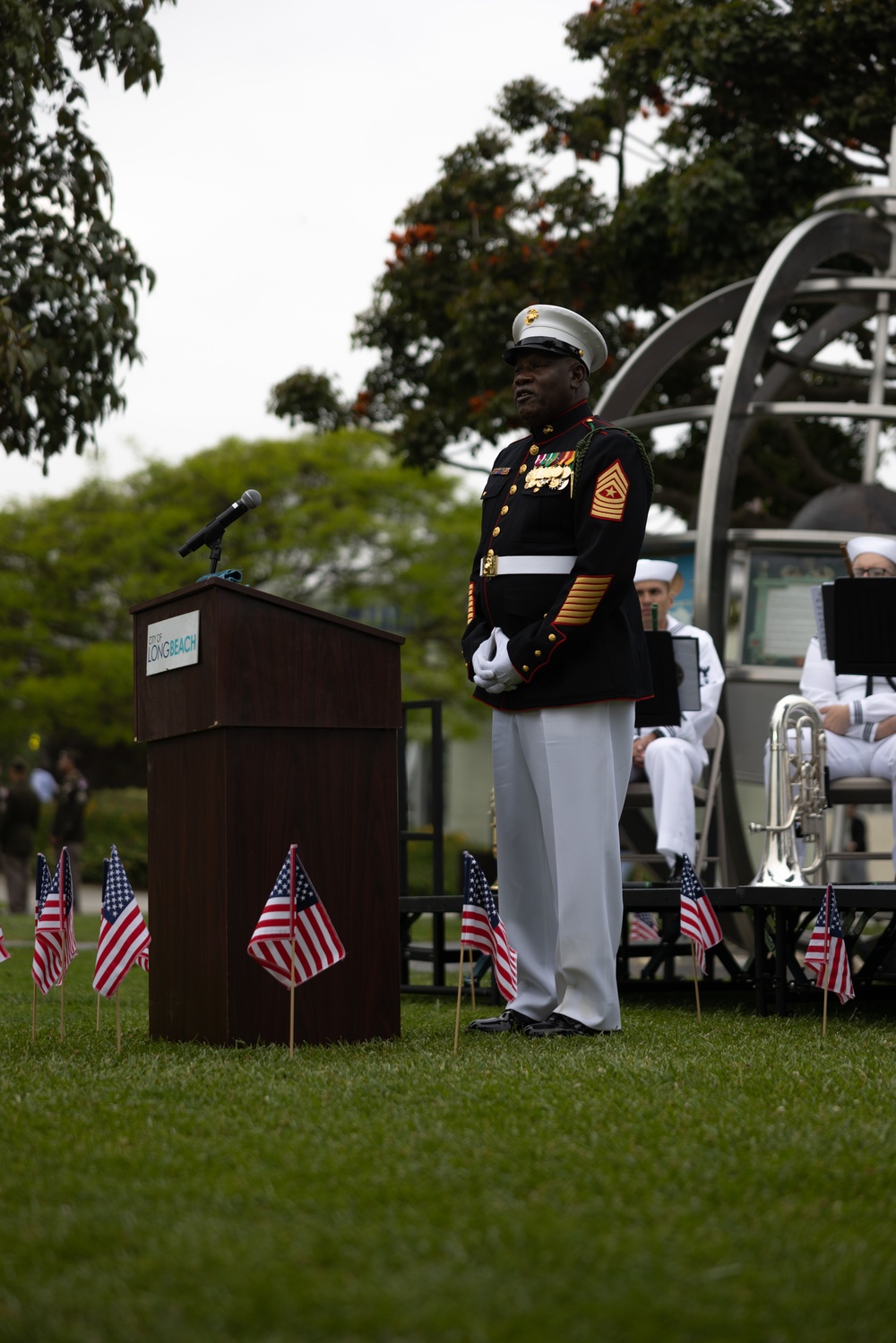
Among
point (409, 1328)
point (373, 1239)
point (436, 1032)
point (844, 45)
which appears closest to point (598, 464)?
point (436, 1032)

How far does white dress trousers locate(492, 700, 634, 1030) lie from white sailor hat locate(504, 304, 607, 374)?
1120 millimetres

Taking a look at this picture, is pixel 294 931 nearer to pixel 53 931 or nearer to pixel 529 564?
pixel 53 931

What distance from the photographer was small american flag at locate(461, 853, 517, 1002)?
4.65m

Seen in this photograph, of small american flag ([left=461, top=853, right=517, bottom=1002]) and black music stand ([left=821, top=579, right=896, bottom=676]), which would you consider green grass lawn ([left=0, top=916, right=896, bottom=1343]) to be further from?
black music stand ([left=821, top=579, right=896, bottom=676])

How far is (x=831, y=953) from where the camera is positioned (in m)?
5.04

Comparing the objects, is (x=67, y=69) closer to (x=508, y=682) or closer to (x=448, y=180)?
(x=448, y=180)

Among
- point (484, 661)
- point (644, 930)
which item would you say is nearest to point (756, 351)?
point (644, 930)

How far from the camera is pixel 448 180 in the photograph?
1458 cm

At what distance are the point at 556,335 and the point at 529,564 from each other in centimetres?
74

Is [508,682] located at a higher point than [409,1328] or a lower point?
higher

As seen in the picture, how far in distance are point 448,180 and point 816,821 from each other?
9.56m

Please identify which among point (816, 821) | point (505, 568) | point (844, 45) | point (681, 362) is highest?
point (844, 45)

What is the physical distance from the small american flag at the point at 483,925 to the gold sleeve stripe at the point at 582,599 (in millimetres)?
768

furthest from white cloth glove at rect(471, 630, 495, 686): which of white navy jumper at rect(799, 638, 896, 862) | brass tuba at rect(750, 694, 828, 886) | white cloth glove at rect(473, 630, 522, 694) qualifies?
white navy jumper at rect(799, 638, 896, 862)
